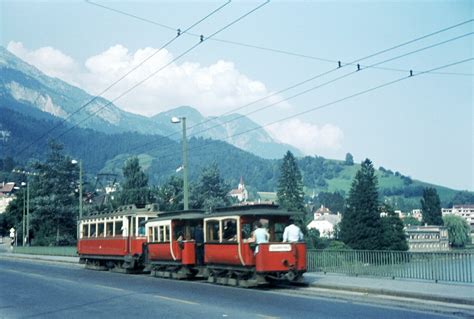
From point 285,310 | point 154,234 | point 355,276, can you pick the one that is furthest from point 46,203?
point 285,310

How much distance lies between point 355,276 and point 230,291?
224 inches

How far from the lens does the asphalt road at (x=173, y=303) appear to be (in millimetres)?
13141

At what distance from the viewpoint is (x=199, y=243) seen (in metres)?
24.2

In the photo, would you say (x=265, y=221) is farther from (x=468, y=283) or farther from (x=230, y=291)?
(x=468, y=283)

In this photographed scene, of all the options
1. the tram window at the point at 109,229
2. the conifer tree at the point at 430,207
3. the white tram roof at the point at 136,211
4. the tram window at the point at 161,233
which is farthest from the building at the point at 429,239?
the tram window at the point at 161,233

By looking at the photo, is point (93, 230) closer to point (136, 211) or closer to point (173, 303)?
point (136, 211)

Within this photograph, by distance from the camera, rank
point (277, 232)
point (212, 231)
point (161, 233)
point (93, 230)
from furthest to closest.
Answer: point (93, 230) → point (161, 233) → point (212, 231) → point (277, 232)

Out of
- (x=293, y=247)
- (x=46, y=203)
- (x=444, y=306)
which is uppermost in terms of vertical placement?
(x=46, y=203)

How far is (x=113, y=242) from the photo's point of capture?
32.2 meters

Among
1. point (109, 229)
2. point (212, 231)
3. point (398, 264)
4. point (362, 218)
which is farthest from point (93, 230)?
point (362, 218)

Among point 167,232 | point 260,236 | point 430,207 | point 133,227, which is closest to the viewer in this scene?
point 260,236

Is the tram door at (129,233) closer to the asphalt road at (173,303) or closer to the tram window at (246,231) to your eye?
the asphalt road at (173,303)

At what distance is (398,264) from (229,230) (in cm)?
596

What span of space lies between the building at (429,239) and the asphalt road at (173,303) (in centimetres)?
11118
